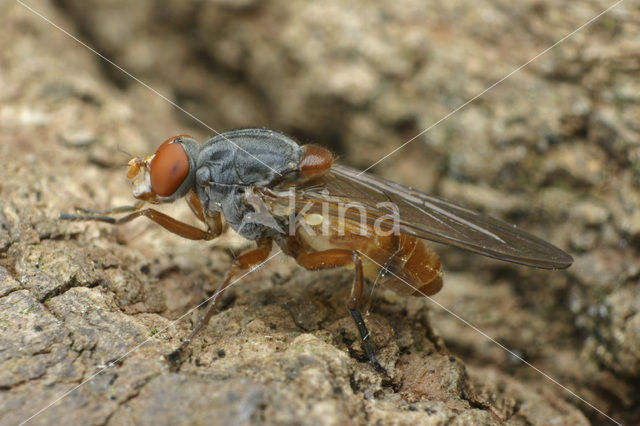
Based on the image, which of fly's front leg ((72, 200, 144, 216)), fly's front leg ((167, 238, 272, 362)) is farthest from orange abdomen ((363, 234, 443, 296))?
fly's front leg ((72, 200, 144, 216))

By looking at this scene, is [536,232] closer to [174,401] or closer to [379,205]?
[379,205]

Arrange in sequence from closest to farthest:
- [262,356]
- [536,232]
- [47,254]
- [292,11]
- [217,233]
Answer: [262,356]
[47,254]
[217,233]
[536,232]
[292,11]

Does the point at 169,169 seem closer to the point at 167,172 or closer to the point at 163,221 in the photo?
the point at 167,172

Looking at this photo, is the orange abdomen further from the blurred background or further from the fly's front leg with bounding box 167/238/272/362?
the blurred background

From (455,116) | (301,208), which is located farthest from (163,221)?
(455,116)

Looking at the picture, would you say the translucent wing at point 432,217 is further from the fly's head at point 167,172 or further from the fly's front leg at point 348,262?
the fly's head at point 167,172

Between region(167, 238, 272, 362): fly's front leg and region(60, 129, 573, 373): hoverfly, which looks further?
region(60, 129, 573, 373): hoverfly

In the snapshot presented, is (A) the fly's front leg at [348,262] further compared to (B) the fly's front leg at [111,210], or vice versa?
(B) the fly's front leg at [111,210]

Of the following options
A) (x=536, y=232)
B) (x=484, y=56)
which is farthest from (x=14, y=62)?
(x=536, y=232)

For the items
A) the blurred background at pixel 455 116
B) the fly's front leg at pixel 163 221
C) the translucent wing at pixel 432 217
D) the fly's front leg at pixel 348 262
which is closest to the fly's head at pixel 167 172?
the fly's front leg at pixel 163 221
